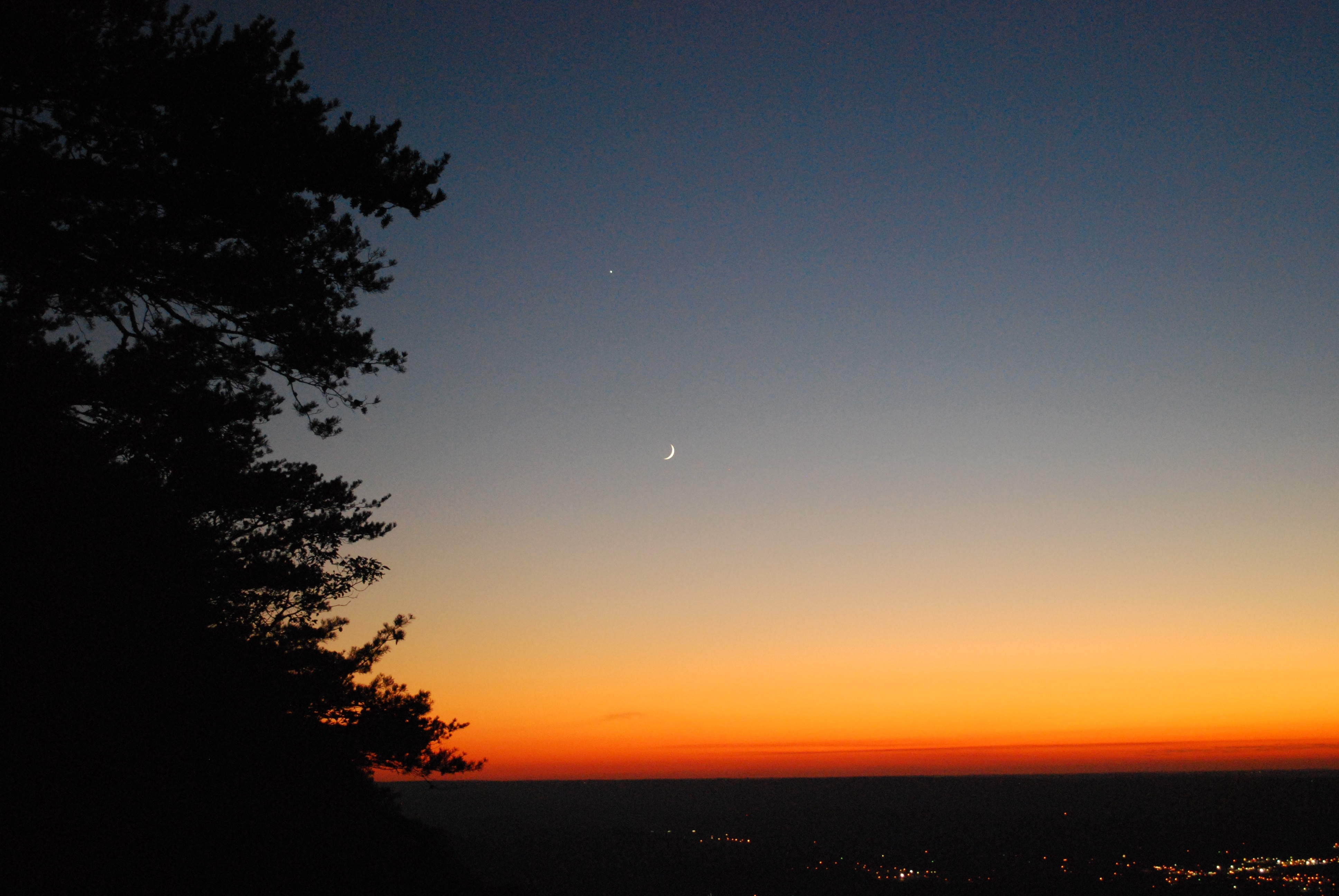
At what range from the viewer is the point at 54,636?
789 cm

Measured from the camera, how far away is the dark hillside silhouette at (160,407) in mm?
8039

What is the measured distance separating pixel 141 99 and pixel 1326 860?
590ft

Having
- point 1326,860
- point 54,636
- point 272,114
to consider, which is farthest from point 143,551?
point 1326,860

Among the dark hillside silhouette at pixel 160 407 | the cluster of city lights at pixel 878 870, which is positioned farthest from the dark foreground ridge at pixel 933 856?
the dark hillside silhouette at pixel 160 407

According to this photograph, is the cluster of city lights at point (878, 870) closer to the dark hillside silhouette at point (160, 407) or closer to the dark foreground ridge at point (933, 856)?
the dark foreground ridge at point (933, 856)

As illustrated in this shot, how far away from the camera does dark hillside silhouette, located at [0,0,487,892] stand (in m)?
8.04

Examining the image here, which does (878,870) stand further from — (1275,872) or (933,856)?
(1275,872)

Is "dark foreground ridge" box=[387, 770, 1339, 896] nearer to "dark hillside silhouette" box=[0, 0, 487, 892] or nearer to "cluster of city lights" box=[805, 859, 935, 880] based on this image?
"cluster of city lights" box=[805, 859, 935, 880]

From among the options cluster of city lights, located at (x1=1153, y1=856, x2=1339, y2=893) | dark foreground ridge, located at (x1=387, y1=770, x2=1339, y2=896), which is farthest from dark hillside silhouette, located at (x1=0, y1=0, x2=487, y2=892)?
cluster of city lights, located at (x1=1153, y1=856, x2=1339, y2=893)

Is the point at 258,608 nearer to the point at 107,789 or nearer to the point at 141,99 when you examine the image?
the point at 107,789

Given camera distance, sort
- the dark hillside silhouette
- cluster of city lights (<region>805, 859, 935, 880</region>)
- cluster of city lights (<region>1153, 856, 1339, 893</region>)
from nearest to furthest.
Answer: the dark hillside silhouette < cluster of city lights (<region>1153, 856, 1339, 893</region>) < cluster of city lights (<region>805, 859, 935, 880</region>)

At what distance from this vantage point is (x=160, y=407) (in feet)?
34.6

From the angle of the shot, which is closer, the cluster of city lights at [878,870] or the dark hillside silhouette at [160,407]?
the dark hillside silhouette at [160,407]

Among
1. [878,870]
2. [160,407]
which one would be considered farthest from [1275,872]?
[160,407]
